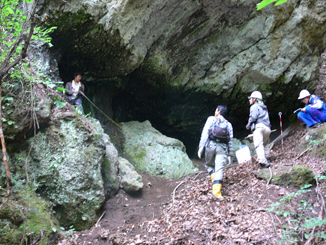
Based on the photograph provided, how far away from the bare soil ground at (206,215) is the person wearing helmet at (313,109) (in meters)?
1.48

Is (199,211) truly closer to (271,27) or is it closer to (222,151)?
(222,151)

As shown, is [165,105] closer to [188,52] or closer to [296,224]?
[188,52]

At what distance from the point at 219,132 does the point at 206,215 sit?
5.32 ft

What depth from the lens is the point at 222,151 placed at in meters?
5.29

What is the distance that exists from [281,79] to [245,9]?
261 centimetres

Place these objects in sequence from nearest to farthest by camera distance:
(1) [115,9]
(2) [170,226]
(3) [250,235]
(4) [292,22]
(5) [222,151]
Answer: (3) [250,235], (2) [170,226], (5) [222,151], (1) [115,9], (4) [292,22]

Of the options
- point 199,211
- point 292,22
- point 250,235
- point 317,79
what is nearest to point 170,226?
point 199,211

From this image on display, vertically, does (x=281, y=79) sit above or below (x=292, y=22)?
below

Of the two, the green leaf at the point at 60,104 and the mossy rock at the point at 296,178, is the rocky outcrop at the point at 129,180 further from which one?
the mossy rock at the point at 296,178

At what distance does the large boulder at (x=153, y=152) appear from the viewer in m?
7.81

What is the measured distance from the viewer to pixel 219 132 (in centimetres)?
525

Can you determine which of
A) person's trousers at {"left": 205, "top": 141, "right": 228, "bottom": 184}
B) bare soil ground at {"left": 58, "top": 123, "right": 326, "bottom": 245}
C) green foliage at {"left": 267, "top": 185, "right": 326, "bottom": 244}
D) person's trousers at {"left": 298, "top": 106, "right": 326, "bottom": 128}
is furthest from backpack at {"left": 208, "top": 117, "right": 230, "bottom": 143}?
person's trousers at {"left": 298, "top": 106, "right": 326, "bottom": 128}

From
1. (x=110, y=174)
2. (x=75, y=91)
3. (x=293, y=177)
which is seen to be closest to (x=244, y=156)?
(x=293, y=177)

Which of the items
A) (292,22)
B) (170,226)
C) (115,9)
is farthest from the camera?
(292,22)
